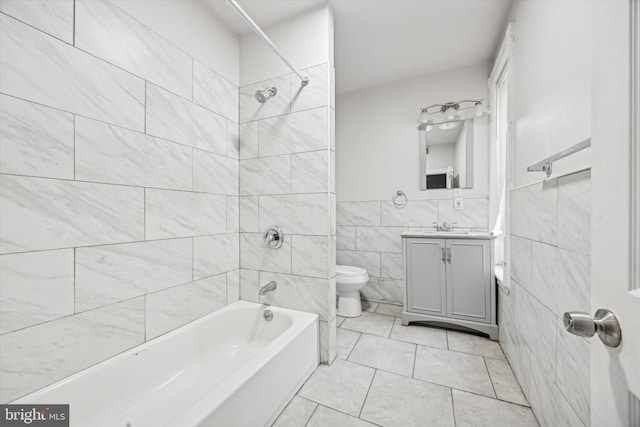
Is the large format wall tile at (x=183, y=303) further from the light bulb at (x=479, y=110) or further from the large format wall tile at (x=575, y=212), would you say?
the light bulb at (x=479, y=110)

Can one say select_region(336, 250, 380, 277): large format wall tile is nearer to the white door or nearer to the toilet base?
the toilet base

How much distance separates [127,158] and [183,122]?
439mm

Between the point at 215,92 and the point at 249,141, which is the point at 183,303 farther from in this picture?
the point at 215,92

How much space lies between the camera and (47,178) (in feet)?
3.45

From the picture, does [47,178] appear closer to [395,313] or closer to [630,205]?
A: [630,205]

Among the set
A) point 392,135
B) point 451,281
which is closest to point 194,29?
point 392,135

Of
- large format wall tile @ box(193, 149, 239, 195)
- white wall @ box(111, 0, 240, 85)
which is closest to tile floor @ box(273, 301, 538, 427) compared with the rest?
large format wall tile @ box(193, 149, 239, 195)

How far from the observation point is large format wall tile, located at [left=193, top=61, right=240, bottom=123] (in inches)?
67.7

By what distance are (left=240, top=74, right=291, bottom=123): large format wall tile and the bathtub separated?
57.3 inches

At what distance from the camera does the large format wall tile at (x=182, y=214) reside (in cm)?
143

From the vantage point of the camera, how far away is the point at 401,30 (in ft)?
6.70

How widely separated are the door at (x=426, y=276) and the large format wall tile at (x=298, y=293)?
39.3 inches

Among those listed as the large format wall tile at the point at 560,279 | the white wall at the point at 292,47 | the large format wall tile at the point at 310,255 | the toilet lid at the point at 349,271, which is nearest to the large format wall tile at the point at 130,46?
the white wall at the point at 292,47

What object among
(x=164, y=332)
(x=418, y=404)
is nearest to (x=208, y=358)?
(x=164, y=332)
